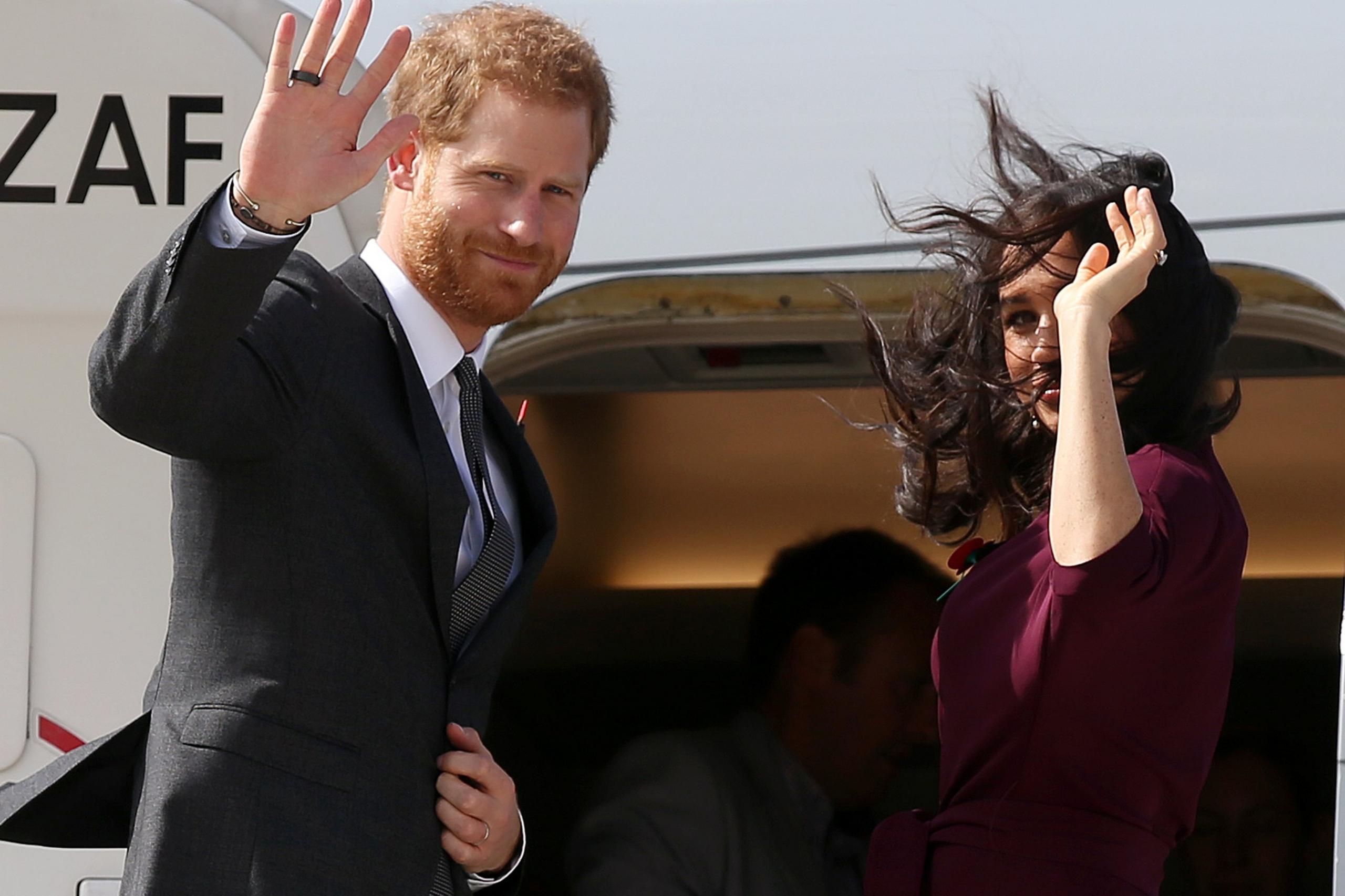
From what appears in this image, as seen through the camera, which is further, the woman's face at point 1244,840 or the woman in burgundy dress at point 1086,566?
the woman's face at point 1244,840

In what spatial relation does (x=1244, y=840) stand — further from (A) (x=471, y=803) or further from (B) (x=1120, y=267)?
(A) (x=471, y=803)

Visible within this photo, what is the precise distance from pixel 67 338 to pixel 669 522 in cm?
213

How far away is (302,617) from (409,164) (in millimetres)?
480

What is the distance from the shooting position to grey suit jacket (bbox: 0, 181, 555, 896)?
4.35 ft

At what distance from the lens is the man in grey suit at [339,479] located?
1238 mm

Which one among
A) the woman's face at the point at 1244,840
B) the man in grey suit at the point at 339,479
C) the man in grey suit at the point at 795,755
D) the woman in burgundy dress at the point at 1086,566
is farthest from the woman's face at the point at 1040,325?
the woman's face at the point at 1244,840

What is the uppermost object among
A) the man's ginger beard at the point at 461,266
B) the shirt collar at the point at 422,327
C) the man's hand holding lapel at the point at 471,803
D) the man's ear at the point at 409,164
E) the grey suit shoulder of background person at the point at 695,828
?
the man's ear at the point at 409,164

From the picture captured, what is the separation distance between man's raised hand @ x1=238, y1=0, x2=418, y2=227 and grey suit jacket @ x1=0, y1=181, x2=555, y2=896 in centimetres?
6

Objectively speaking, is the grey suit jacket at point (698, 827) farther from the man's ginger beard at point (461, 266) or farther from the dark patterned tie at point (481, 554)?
the man's ginger beard at point (461, 266)

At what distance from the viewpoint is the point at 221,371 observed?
4.09 feet

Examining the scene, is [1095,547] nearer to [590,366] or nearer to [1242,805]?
[590,366]

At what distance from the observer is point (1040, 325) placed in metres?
1.67

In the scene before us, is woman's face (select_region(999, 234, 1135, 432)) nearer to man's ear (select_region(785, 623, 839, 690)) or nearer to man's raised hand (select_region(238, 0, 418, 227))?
man's raised hand (select_region(238, 0, 418, 227))

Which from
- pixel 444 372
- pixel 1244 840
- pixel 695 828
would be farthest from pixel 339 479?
pixel 1244 840
